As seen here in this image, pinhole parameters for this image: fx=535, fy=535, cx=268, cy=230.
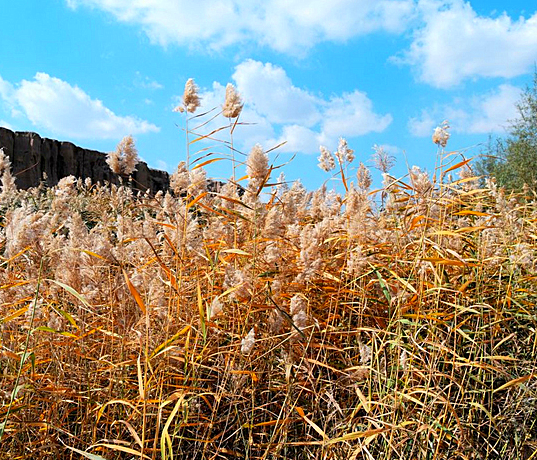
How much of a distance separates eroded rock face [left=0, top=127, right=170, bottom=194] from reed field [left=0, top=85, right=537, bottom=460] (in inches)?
383

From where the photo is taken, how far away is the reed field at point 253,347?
1.94 m

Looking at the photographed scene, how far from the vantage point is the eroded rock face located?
42.3 feet

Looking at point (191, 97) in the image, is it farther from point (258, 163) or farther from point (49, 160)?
point (49, 160)

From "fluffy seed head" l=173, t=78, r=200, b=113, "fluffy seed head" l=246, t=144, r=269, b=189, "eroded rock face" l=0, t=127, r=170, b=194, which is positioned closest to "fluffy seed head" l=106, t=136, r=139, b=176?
"fluffy seed head" l=173, t=78, r=200, b=113

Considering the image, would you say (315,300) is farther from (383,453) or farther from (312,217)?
(312,217)

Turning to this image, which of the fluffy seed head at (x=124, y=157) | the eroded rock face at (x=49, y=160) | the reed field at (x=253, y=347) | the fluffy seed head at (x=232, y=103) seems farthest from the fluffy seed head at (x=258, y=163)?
the eroded rock face at (x=49, y=160)

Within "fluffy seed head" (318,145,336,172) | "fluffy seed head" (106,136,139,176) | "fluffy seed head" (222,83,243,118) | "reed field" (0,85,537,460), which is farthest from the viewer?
"fluffy seed head" (318,145,336,172)

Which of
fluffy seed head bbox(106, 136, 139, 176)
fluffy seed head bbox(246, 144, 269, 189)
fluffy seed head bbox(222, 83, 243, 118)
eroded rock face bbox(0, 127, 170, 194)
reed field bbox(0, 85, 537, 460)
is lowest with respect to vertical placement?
reed field bbox(0, 85, 537, 460)

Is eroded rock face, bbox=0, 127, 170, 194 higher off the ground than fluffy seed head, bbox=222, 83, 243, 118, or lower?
higher

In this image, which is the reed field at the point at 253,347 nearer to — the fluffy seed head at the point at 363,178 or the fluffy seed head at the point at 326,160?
the fluffy seed head at the point at 363,178

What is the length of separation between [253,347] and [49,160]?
1339 centimetres

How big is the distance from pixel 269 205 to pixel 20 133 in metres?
12.3

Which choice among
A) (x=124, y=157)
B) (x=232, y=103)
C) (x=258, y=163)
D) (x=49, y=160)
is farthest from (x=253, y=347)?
(x=49, y=160)

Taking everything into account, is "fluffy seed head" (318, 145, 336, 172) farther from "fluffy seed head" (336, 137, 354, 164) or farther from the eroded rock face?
the eroded rock face
